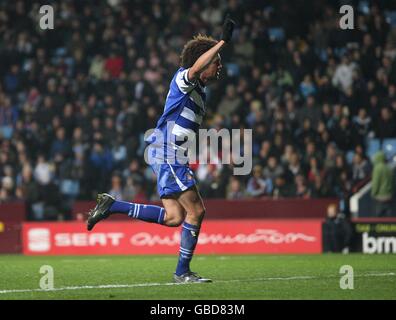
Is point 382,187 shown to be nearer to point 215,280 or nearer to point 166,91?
point 166,91

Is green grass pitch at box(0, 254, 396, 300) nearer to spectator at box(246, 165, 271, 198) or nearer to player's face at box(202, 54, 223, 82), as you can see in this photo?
player's face at box(202, 54, 223, 82)

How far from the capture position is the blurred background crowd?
20.0 m

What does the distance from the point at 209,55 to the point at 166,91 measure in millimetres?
12943

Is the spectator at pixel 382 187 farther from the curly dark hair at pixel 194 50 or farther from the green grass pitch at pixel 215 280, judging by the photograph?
the curly dark hair at pixel 194 50

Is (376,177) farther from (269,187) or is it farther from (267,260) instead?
(267,260)

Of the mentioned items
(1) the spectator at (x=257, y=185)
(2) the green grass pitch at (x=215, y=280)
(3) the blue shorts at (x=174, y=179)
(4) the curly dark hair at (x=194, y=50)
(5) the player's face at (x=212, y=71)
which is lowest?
(2) the green grass pitch at (x=215, y=280)

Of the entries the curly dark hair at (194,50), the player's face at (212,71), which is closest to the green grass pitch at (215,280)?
the player's face at (212,71)

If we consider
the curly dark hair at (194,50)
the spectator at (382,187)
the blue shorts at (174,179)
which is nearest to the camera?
the blue shorts at (174,179)

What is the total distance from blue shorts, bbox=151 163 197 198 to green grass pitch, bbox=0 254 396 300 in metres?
0.96

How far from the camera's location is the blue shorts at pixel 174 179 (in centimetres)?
1027

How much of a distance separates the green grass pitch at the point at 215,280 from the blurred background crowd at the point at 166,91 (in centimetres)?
583

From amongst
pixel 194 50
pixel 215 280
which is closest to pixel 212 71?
pixel 194 50

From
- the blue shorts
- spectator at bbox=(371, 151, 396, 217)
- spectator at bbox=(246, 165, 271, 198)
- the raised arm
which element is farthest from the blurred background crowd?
the raised arm

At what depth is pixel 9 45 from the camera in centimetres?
2544
